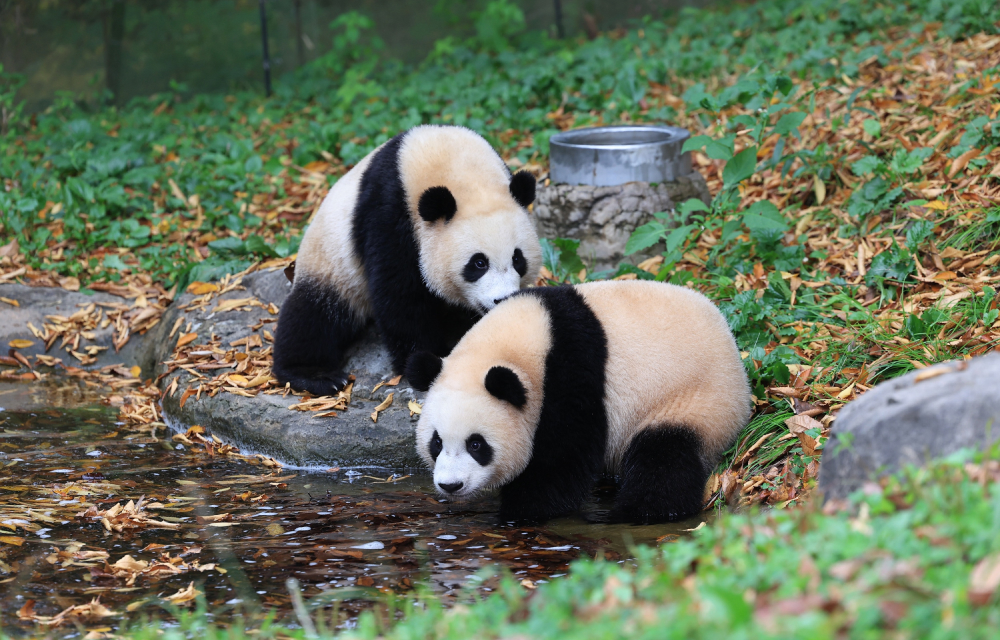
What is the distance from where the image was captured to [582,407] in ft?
12.9

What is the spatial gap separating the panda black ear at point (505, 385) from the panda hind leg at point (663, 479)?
62cm

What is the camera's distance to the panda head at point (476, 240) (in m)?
4.44

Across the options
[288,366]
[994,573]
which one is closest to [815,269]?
[288,366]

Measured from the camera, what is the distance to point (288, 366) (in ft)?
16.9

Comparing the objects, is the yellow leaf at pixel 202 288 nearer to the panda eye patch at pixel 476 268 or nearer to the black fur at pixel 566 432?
the panda eye patch at pixel 476 268

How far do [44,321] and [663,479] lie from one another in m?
4.61

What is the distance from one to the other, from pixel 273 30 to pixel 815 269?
797cm

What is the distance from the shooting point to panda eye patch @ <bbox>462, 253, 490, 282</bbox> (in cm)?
448

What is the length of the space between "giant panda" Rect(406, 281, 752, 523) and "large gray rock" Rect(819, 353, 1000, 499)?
113cm

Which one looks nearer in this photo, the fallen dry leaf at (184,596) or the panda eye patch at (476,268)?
the fallen dry leaf at (184,596)

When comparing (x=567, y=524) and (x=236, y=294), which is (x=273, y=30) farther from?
(x=567, y=524)

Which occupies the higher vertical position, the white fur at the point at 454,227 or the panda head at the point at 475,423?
the white fur at the point at 454,227

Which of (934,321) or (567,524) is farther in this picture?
(934,321)

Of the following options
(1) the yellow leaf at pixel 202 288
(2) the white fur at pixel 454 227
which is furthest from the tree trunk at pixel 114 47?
(2) the white fur at pixel 454 227
